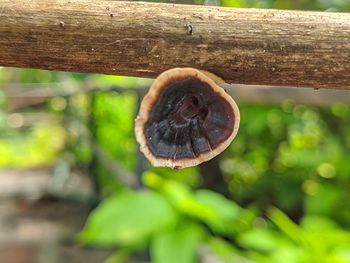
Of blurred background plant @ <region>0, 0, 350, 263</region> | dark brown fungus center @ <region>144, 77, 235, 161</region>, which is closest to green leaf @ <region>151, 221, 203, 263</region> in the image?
blurred background plant @ <region>0, 0, 350, 263</region>

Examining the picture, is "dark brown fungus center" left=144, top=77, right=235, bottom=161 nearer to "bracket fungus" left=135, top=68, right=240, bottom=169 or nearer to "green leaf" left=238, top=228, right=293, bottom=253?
"bracket fungus" left=135, top=68, right=240, bottom=169

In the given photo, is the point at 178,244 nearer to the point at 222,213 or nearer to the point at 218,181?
the point at 222,213

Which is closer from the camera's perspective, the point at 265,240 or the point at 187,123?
the point at 187,123

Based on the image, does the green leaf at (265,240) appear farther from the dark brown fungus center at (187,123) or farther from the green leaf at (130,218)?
the dark brown fungus center at (187,123)

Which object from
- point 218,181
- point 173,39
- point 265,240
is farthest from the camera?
point 218,181

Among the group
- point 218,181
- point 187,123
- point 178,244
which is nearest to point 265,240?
point 178,244

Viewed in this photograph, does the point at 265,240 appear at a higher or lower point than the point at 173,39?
lower
